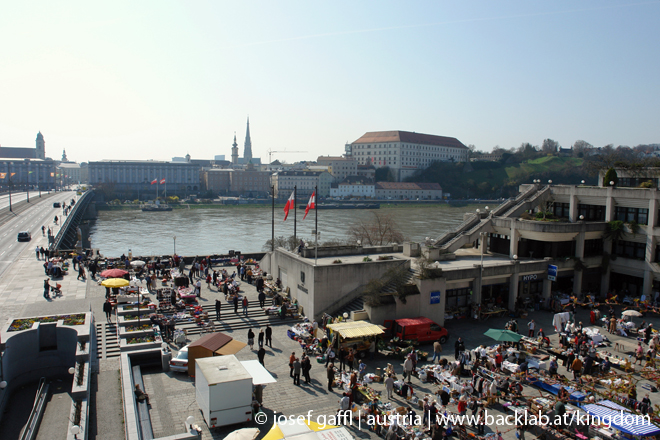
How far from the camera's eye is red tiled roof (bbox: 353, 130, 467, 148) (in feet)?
553

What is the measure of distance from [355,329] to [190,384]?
5679 mm

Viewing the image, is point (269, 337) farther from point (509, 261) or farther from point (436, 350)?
point (509, 261)

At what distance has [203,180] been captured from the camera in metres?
169

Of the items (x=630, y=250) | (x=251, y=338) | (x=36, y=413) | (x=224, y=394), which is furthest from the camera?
(x=630, y=250)

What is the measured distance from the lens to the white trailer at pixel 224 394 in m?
10.6

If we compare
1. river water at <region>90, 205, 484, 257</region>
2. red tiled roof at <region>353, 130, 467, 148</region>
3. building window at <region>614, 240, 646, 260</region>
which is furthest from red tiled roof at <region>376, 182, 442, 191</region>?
building window at <region>614, 240, 646, 260</region>

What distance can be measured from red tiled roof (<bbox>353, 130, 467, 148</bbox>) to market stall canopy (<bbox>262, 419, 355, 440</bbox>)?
162 metres

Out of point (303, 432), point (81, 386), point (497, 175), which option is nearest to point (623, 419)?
point (303, 432)

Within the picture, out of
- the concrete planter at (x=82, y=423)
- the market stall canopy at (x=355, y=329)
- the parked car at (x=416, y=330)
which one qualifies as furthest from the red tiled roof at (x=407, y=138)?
the concrete planter at (x=82, y=423)

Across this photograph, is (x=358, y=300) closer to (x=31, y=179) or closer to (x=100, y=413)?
(x=100, y=413)

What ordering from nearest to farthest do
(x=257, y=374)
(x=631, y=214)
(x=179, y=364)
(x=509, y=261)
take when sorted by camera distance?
(x=257, y=374) → (x=179, y=364) → (x=509, y=261) → (x=631, y=214)

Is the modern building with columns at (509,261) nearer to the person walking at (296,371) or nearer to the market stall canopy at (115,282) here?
the person walking at (296,371)

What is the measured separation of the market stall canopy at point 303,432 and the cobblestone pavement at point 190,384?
2.74 m

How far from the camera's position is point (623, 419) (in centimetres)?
1013
